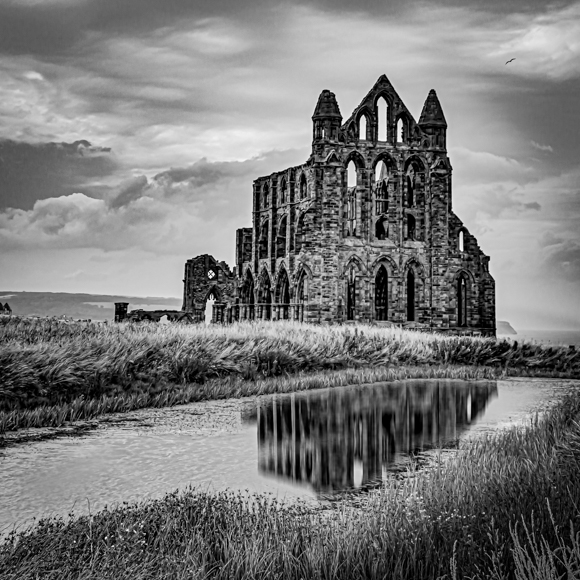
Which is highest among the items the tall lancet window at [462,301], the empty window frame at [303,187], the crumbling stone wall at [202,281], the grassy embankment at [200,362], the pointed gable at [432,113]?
the pointed gable at [432,113]

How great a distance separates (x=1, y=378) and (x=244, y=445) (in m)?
5.58

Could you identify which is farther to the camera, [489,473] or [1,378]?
[1,378]

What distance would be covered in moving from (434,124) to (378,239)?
8264 millimetres

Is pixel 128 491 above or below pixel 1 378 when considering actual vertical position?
below

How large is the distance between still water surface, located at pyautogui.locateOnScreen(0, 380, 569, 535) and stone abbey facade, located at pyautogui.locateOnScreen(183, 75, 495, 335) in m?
28.1

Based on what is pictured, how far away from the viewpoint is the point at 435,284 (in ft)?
153

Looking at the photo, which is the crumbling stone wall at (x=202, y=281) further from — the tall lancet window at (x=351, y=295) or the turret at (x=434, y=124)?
the turret at (x=434, y=124)

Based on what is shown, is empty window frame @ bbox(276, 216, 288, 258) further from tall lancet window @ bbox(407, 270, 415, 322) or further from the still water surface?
the still water surface

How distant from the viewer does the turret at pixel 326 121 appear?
44.8 meters

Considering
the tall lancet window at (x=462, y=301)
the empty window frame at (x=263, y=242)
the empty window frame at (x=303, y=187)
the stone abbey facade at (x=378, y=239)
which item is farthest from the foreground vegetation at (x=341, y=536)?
the empty window frame at (x=263, y=242)

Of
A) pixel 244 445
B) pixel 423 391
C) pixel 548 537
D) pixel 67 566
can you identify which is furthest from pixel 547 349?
pixel 67 566

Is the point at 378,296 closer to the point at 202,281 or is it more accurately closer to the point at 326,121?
the point at 326,121

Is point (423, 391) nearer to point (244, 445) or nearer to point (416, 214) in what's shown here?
point (244, 445)

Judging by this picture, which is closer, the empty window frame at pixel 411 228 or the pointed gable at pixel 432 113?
the empty window frame at pixel 411 228
